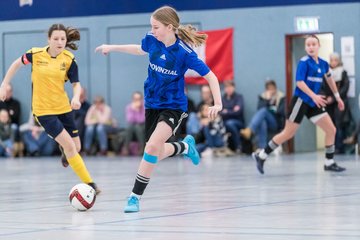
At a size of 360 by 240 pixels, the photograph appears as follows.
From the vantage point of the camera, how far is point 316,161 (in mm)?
18953

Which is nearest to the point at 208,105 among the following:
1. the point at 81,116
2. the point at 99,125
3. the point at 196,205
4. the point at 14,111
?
the point at 99,125

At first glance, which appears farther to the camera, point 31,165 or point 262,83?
point 262,83

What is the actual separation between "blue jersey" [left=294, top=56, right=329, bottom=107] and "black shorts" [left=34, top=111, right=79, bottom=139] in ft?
14.4

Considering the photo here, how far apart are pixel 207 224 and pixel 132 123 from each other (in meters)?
15.9

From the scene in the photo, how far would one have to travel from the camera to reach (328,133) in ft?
48.3

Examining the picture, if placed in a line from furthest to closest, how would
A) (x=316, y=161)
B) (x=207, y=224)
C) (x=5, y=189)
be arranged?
(x=316, y=161) → (x=5, y=189) → (x=207, y=224)

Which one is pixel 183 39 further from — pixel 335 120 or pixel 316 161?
pixel 335 120

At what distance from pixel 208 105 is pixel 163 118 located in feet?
44.4

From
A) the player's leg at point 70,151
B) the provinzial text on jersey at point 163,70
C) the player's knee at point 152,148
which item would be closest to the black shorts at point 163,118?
the player's knee at point 152,148

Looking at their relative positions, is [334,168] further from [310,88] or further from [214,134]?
[214,134]

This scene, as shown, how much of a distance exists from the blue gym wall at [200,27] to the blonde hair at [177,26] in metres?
13.7

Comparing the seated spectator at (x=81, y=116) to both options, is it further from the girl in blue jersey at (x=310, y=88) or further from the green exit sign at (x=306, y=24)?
the girl in blue jersey at (x=310, y=88)

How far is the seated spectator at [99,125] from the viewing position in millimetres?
23953

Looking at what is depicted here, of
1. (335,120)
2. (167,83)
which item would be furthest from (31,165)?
(167,83)
